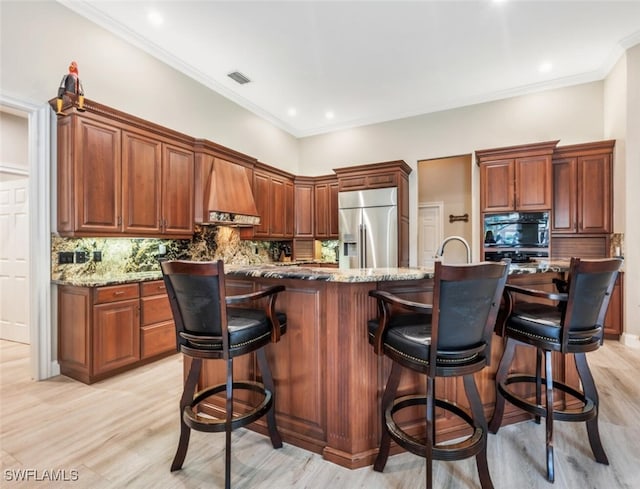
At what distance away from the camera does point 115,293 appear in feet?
9.88

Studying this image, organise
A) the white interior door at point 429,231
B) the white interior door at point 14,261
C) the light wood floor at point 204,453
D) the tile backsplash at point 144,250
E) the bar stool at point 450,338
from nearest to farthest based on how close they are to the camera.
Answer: the bar stool at point 450,338 < the light wood floor at point 204,453 < the tile backsplash at point 144,250 < the white interior door at point 14,261 < the white interior door at point 429,231

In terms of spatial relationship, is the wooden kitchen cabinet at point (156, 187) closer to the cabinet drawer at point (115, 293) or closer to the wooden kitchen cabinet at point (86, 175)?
the wooden kitchen cabinet at point (86, 175)

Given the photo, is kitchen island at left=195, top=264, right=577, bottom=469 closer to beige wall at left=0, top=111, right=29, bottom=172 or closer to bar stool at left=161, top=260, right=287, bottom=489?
bar stool at left=161, top=260, right=287, bottom=489

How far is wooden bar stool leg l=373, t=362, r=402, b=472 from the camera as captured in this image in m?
1.66

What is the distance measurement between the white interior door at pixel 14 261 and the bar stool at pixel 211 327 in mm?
3764

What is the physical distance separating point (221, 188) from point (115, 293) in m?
1.86

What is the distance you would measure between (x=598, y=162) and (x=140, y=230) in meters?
5.84

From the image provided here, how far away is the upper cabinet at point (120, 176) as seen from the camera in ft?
9.73

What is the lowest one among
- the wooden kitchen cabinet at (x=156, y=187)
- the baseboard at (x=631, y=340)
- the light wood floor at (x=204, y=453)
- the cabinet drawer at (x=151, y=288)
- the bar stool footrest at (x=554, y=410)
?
the light wood floor at (x=204, y=453)

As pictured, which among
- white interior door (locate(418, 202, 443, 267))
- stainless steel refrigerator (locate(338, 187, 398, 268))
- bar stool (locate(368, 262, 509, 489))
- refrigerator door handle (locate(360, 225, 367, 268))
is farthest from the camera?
white interior door (locate(418, 202, 443, 267))

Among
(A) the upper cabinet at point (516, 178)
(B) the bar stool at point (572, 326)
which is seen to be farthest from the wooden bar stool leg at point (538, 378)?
(A) the upper cabinet at point (516, 178)

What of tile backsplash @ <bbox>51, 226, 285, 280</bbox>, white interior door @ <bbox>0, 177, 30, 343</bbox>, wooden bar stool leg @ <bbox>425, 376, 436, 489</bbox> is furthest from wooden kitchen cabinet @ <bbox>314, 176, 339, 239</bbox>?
wooden bar stool leg @ <bbox>425, 376, 436, 489</bbox>

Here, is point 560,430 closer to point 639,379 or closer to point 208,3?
point 639,379

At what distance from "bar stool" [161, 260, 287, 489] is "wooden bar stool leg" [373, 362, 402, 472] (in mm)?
644
